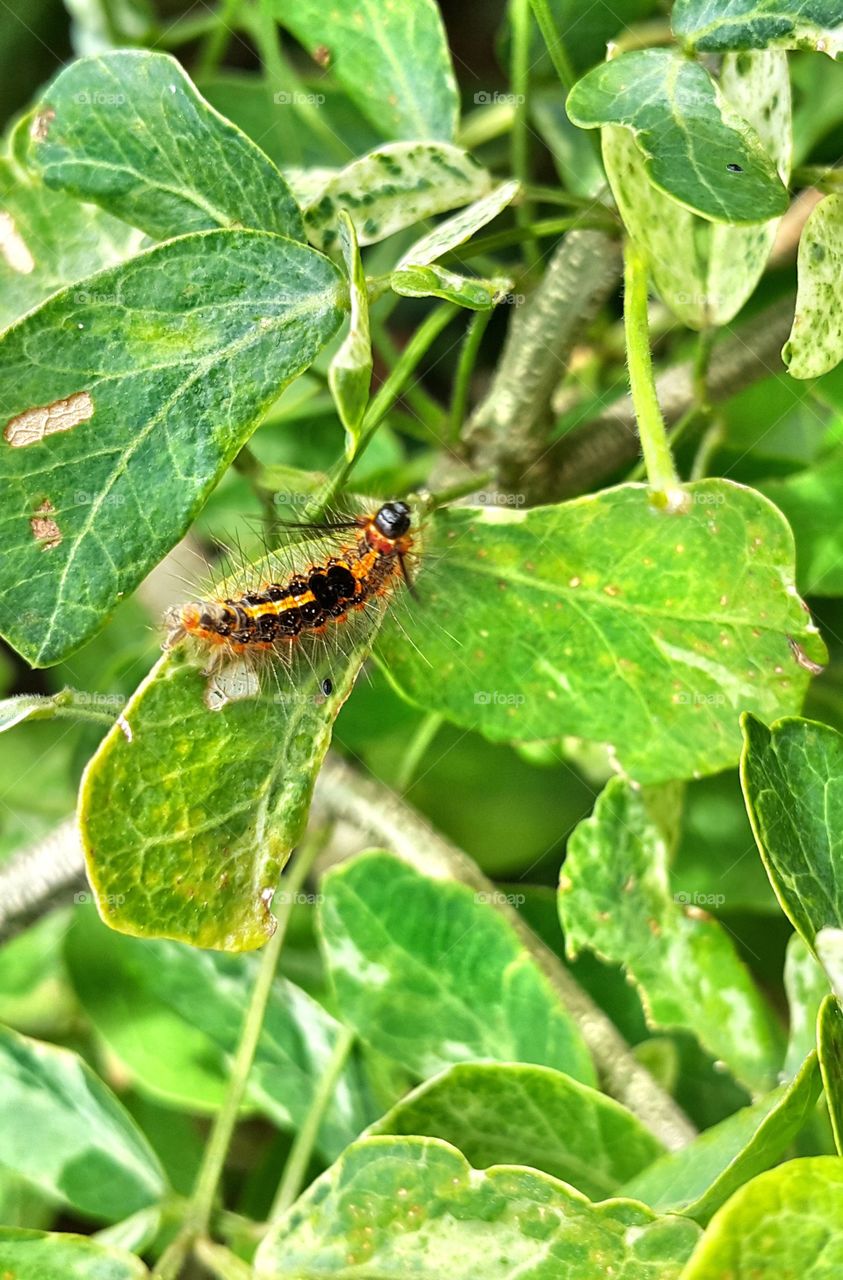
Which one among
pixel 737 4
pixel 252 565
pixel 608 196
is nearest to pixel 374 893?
pixel 252 565

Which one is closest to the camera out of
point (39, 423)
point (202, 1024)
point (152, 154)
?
point (39, 423)

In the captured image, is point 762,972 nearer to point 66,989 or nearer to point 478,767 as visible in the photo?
point 478,767

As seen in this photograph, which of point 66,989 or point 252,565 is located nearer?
point 252,565

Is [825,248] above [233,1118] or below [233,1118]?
above

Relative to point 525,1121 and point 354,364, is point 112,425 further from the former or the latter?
point 525,1121

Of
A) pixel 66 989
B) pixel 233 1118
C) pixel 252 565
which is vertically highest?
pixel 252 565

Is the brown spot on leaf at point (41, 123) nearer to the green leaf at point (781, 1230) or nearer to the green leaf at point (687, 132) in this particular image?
the green leaf at point (687, 132)

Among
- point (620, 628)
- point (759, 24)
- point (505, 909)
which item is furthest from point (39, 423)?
point (505, 909)
